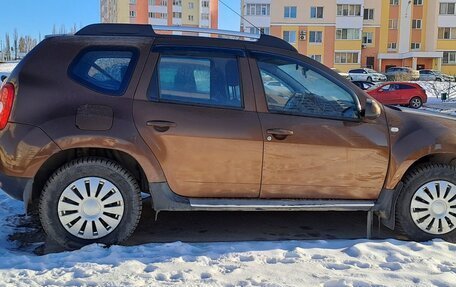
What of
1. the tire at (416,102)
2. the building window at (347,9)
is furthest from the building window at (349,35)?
the tire at (416,102)

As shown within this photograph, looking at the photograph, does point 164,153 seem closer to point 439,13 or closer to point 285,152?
point 285,152

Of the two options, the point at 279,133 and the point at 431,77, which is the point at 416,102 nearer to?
the point at 431,77

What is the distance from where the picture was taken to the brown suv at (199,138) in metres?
4.27

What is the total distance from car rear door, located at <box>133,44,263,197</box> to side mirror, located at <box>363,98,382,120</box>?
3.35ft

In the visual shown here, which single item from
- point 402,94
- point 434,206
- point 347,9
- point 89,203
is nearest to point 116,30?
point 89,203

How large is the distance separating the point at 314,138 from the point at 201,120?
104 cm

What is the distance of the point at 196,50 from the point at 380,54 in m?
68.0

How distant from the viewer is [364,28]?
6775cm

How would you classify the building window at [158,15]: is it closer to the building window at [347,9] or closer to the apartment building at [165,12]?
the apartment building at [165,12]

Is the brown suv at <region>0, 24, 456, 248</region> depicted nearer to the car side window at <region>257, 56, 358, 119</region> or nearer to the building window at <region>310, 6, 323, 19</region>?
the car side window at <region>257, 56, 358, 119</region>

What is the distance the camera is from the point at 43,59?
4.37 m

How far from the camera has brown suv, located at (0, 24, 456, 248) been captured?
4.27 metres

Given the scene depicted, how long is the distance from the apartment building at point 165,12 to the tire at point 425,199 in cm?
7908

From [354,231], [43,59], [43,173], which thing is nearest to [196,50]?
[43,59]
